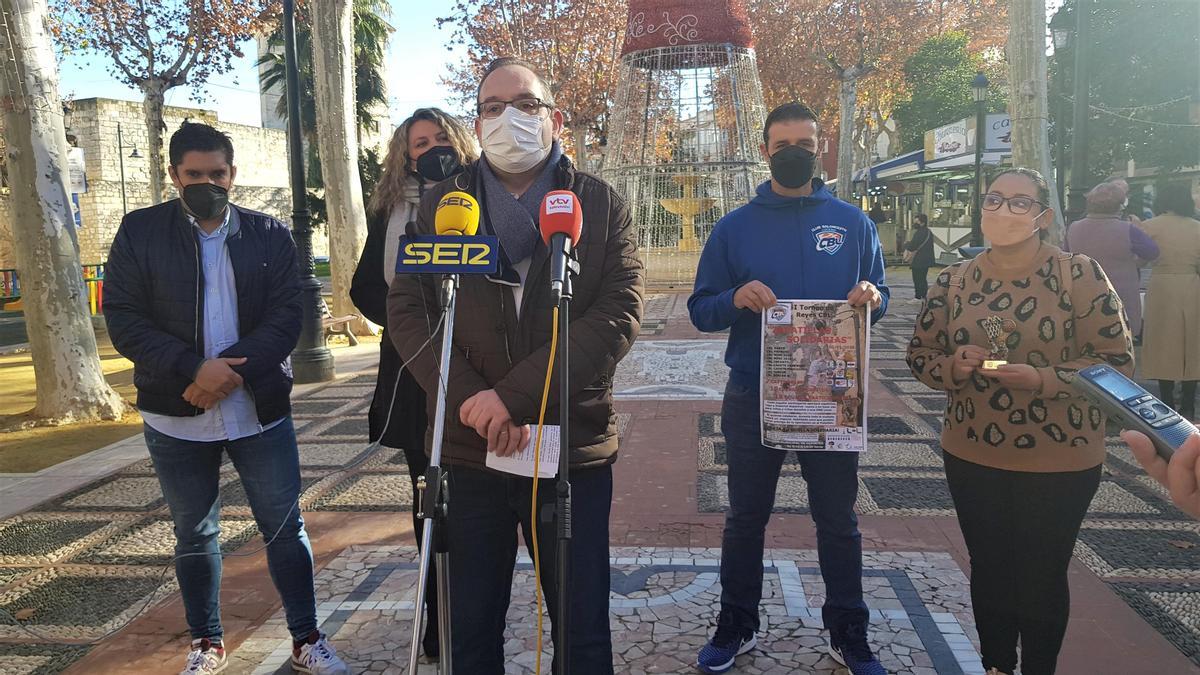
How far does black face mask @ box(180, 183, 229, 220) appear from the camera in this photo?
298 cm

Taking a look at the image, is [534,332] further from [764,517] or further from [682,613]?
[682,613]

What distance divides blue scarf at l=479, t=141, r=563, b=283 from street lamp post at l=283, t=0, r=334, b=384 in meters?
7.22

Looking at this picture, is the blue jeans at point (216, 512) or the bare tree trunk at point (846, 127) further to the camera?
the bare tree trunk at point (846, 127)

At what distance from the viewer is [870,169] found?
3039 cm

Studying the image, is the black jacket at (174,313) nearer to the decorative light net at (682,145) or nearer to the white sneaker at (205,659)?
the white sneaker at (205,659)

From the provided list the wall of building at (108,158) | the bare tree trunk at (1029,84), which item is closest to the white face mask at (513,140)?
the bare tree trunk at (1029,84)

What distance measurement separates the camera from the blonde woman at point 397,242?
10.0 ft

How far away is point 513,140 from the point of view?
93.4 inches

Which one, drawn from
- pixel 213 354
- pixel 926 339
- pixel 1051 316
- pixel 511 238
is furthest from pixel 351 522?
pixel 1051 316

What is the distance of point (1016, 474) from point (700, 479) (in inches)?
115

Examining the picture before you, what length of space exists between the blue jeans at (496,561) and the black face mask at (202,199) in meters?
1.47

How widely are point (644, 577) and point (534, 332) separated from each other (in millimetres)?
1972

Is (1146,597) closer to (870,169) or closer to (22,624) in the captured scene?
(22,624)

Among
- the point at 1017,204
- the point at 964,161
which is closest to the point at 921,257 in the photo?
the point at 964,161
